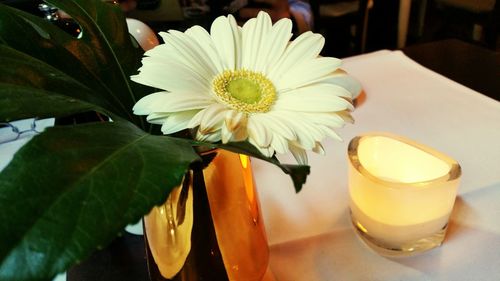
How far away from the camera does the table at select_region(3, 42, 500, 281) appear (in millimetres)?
379

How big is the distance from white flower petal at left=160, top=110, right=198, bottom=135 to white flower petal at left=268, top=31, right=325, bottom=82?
7 cm

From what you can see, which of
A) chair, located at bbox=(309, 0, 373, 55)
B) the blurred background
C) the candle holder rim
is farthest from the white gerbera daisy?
chair, located at bbox=(309, 0, 373, 55)

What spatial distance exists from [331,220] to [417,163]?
0.32 ft

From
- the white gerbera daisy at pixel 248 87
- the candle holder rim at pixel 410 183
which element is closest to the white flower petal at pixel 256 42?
the white gerbera daisy at pixel 248 87

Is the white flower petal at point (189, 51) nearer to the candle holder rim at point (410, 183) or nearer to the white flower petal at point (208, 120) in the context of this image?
the white flower petal at point (208, 120)

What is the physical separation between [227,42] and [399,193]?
0.18 meters

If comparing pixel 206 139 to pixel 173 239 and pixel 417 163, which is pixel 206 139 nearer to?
pixel 173 239

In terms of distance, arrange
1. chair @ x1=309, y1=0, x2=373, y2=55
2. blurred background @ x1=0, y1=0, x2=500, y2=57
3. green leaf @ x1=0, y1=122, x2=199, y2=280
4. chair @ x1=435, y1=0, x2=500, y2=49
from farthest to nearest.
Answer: chair @ x1=309, y1=0, x2=373, y2=55, chair @ x1=435, y1=0, x2=500, y2=49, blurred background @ x1=0, y1=0, x2=500, y2=57, green leaf @ x1=0, y1=122, x2=199, y2=280

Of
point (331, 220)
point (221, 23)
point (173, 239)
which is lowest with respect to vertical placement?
point (331, 220)

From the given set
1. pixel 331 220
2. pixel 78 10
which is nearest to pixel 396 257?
pixel 331 220

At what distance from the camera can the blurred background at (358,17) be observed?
1.17m

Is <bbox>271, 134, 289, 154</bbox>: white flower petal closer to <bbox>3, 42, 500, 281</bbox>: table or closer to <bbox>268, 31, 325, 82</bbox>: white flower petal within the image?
<bbox>268, 31, 325, 82</bbox>: white flower petal

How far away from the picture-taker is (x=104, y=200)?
166 mm

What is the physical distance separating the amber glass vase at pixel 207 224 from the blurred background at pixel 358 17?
0.66 meters
